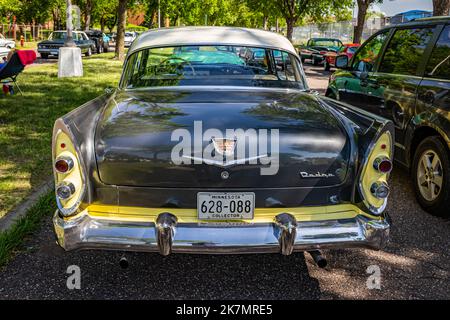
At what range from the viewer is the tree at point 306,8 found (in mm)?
39656

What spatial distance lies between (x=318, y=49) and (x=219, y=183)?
2399 centimetres

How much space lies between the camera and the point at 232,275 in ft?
11.6

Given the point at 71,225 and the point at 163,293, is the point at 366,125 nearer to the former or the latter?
the point at 163,293

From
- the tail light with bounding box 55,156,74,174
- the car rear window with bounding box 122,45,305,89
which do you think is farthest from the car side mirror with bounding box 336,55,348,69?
the tail light with bounding box 55,156,74,174

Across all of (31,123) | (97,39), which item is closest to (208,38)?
(31,123)

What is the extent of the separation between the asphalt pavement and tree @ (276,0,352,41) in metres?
37.5

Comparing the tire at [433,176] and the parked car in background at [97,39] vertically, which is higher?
the parked car in background at [97,39]

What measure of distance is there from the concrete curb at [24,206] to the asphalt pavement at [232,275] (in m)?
0.34

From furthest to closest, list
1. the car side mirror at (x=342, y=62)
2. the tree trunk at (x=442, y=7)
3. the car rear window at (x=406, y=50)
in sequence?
1. the tree trunk at (x=442, y=7)
2. the car side mirror at (x=342, y=62)
3. the car rear window at (x=406, y=50)

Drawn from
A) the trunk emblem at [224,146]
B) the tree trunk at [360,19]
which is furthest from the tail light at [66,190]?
the tree trunk at [360,19]

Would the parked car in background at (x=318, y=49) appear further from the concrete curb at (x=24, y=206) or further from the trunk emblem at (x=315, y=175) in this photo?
the trunk emblem at (x=315, y=175)

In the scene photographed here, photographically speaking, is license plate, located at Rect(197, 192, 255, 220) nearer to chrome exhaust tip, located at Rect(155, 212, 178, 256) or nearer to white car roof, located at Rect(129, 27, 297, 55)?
chrome exhaust tip, located at Rect(155, 212, 178, 256)

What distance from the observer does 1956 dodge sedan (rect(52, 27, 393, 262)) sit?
292 cm
